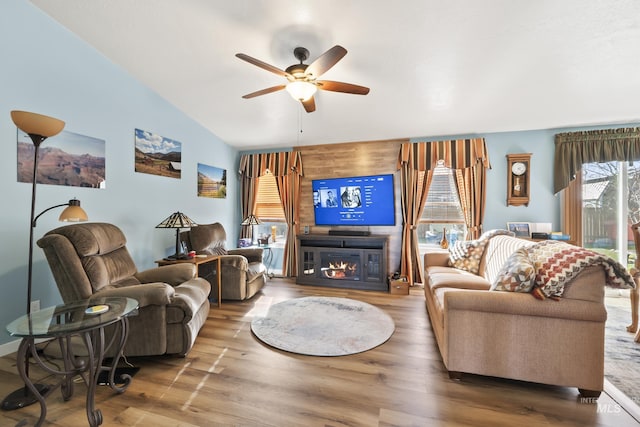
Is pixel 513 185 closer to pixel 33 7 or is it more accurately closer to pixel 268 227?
pixel 268 227

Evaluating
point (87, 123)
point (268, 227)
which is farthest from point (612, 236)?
point (87, 123)

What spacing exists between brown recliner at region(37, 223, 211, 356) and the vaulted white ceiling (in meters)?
1.86

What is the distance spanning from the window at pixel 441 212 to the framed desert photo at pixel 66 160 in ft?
14.0

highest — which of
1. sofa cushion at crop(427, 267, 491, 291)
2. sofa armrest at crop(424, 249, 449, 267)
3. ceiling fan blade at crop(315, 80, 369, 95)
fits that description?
ceiling fan blade at crop(315, 80, 369, 95)

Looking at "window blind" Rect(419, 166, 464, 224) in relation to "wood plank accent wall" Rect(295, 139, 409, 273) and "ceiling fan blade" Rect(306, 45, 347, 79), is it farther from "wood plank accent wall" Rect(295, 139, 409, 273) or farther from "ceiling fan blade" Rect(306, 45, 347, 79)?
"ceiling fan blade" Rect(306, 45, 347, 79)

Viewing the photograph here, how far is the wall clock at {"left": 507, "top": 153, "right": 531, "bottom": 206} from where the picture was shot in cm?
389

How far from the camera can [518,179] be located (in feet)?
12.9

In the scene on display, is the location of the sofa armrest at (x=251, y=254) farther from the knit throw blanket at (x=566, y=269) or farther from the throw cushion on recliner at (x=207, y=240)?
the knit throw blanket at (x=566, y=269)

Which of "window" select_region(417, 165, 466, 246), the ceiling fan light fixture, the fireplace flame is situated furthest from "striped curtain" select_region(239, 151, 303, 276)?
the ceiling fan light fixture

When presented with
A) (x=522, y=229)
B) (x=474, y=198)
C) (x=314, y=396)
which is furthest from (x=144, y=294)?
(x=522, y=229)

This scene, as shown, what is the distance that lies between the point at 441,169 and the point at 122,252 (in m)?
4.43

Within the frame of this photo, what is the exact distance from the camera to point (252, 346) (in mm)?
2312

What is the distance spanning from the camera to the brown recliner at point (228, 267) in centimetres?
342

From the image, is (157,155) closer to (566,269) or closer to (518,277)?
(518,277)
